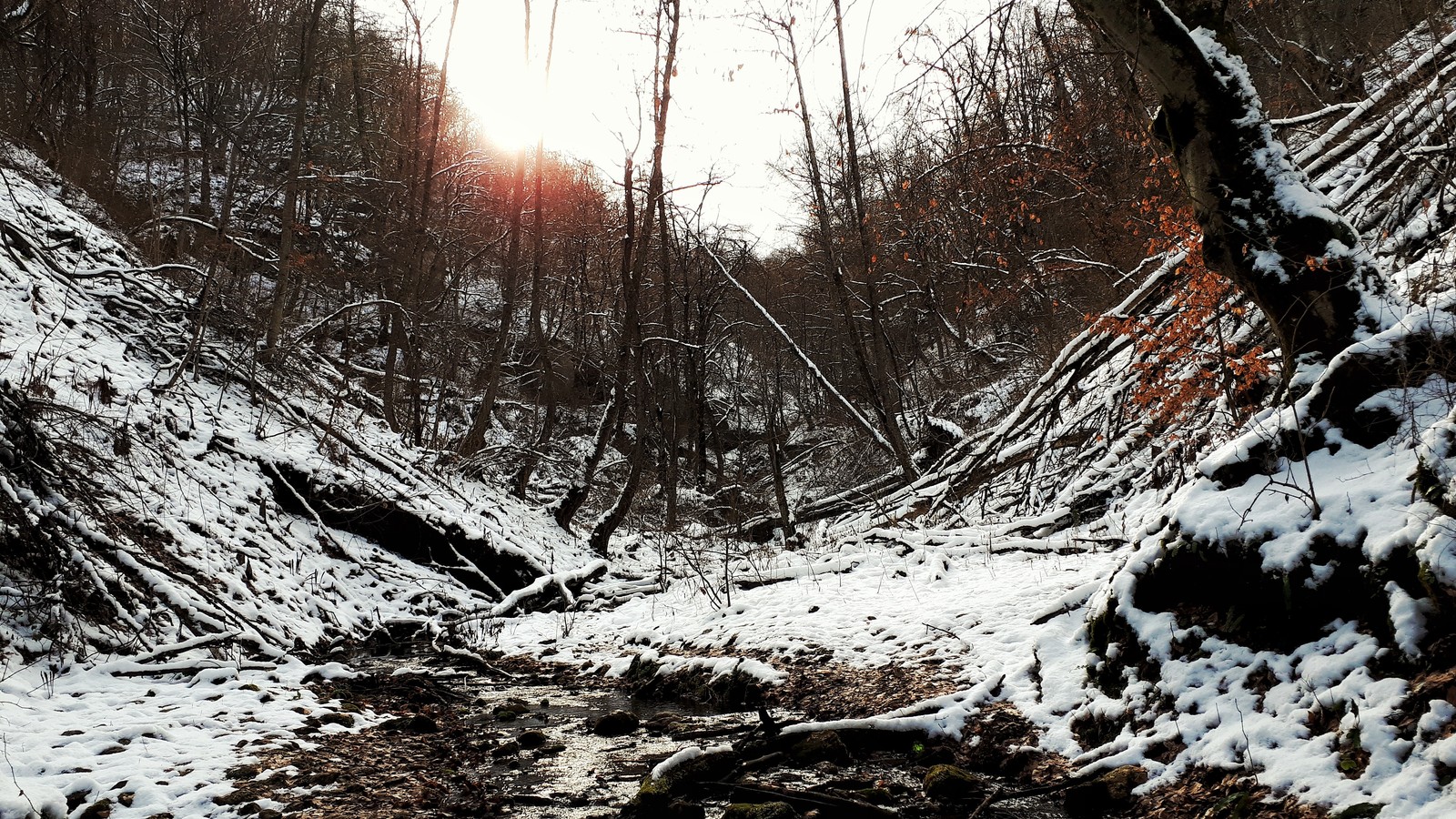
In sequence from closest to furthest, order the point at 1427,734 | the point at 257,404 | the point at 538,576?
the point at 1427,734 → the point at 257,404 → the point at 538,576

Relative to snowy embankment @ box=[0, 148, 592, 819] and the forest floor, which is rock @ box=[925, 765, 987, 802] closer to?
the forest floor

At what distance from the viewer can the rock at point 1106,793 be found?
12.8 ft

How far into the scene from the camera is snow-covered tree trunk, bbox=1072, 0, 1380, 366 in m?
5.04

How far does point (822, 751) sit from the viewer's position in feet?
16.2

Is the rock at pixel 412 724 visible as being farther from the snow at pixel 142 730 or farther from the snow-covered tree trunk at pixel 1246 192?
the snow-covered tree trunk at pixel 1246 192

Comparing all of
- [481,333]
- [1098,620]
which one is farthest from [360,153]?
[1098,620]

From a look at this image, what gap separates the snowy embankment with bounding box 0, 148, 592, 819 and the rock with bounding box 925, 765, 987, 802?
146 inches

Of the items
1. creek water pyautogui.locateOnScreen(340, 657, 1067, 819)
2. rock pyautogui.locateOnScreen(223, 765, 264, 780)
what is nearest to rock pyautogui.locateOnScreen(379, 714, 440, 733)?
creek water pyautogui.locateOnScreen(340, 657, 1067, 819)

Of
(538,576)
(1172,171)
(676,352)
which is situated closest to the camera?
(1172,171)

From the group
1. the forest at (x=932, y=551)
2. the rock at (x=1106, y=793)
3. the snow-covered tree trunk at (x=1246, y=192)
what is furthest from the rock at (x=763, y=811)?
the snow-covered tree trunk at (x=1246, y=192)

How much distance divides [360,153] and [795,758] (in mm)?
28096

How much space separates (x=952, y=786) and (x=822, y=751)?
2.94ft

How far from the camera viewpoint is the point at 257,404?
11875 mm

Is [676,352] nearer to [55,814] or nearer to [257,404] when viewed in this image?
[257,404]
